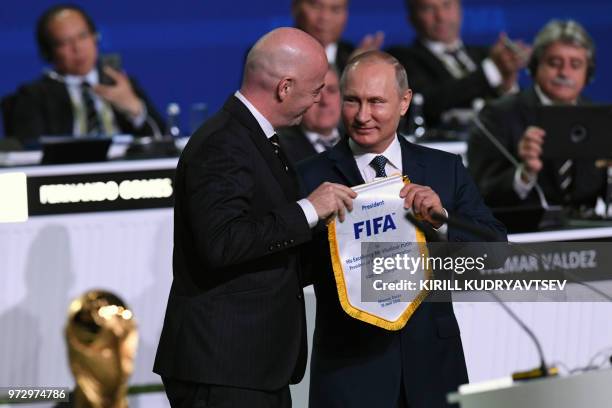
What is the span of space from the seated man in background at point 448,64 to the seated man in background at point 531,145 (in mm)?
1087

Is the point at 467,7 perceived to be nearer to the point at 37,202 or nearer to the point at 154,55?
the point at 154,55

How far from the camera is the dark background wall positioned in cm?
798

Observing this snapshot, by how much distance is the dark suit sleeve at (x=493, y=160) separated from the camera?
490 centimetres

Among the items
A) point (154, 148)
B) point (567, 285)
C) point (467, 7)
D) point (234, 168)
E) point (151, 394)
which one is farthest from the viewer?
point (467, 7)

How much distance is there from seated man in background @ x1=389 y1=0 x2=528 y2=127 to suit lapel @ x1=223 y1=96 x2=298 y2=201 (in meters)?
3.37

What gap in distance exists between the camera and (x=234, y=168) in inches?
110

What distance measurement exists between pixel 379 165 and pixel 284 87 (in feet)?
1.14

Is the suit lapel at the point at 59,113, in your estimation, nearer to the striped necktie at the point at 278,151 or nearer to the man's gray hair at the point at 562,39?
the man's gray hair at the point at 562,39

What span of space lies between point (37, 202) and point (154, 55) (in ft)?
11.3

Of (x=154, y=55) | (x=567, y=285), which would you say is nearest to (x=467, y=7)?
(x=154, y=55)

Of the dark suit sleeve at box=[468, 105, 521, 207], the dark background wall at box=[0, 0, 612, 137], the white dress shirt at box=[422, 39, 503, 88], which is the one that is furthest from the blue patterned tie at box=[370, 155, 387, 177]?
the dark background wall at box=[0, 0, 612, 137]

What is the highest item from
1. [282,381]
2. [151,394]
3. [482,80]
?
[482,80]

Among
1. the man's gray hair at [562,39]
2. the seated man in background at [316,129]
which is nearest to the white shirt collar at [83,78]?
the seated man in background at [316,129]

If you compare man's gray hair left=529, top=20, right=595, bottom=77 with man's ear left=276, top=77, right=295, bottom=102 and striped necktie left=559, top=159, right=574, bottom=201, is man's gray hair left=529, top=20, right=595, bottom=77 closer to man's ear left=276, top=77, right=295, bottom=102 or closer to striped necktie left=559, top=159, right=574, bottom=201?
striped necktie left=559, top=159, right=574, bottom=201
